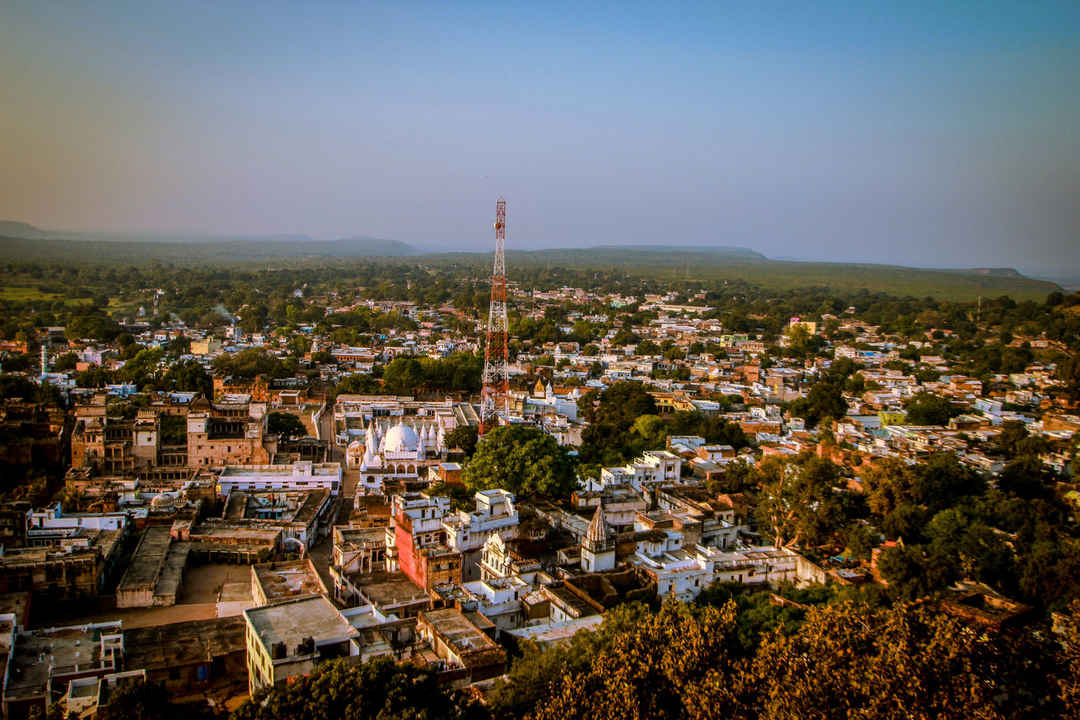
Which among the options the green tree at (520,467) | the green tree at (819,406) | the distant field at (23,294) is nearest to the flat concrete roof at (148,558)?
the green tree at (520,467)

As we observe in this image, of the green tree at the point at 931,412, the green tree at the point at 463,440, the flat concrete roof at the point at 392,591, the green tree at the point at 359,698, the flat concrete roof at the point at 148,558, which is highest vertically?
the green tree at the point at 359,698

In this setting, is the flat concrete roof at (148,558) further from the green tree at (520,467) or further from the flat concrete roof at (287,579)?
the green tree at (520,467)

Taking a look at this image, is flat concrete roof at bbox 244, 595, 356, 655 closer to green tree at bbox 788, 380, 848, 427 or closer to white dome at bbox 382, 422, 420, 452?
white dome at bbox 382, 422, 420, 452

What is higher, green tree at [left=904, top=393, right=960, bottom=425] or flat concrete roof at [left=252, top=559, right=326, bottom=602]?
green tree at [left=904, top=393, right=960, bottom=425]

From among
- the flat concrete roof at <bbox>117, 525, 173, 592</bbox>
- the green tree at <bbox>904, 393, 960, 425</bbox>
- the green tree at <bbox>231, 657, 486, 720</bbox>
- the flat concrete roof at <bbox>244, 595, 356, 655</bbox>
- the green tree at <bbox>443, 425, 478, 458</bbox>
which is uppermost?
the green tree at <bbox>231, 657, 486, 720</bbox>


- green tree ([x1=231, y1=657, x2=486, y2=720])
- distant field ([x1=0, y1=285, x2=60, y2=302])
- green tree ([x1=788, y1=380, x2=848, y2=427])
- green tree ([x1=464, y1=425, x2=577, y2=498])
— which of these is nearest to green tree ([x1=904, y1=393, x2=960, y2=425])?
green tree ([x1=788, y1=380, x2=848, y2=427])

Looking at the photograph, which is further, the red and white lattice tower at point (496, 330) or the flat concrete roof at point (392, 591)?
the red and white lattice tower at point (496, 330)

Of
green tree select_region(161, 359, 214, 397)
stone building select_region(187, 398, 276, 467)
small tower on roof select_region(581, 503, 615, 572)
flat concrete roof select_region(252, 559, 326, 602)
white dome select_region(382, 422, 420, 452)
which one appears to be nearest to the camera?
flat concrete roof select_region(252, 559, 326, 602)

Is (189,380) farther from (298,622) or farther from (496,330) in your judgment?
(298,622)
